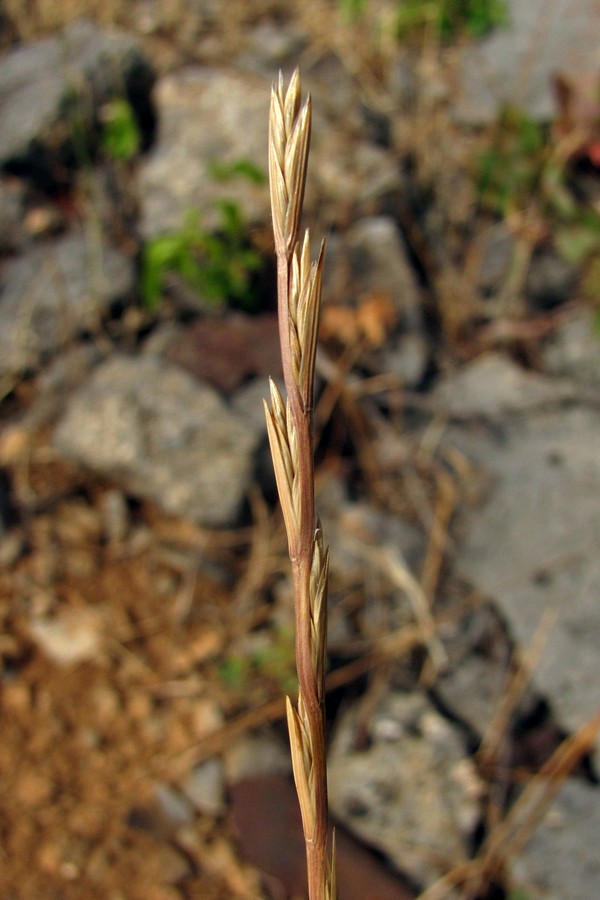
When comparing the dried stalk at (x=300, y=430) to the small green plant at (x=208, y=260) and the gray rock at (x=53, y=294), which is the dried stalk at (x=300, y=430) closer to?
the small green plant at (x=208, y=260)

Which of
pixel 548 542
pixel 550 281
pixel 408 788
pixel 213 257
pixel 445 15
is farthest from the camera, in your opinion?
pixel 445 15

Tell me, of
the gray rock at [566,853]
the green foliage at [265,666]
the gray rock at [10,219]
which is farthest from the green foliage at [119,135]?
the gray rock at [566,853]

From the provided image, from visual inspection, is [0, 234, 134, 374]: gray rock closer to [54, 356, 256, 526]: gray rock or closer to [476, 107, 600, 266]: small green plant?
[54, 356, 256, 526]: gray rock

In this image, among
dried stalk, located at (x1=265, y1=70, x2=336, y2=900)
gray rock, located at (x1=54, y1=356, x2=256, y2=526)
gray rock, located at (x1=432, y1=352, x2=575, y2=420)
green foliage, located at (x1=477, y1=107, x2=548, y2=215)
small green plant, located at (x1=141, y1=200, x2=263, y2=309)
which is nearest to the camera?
dried stalk, located at (x1=265, y1=70, x2=336, y2=900)

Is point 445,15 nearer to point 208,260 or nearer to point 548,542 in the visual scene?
point 208,260

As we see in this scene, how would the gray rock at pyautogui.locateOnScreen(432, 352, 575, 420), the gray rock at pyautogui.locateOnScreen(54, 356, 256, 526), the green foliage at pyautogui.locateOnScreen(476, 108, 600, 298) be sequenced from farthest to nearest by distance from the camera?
the green foliage at pyautogui.locateOnScreen(476, 108, 600, 298), the gray rock at pyautogui.locateOnScreen(432, 352, 575, 420), the gray rock at pyautogui.locateOnScreen(54, 356, 256, 526)

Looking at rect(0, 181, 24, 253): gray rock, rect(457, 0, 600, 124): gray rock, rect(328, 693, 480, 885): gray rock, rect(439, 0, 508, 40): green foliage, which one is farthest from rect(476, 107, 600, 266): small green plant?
rect(328, 693, 480, 885): gray rock

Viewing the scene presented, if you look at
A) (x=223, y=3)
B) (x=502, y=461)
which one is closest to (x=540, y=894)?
(x=502, y=461)

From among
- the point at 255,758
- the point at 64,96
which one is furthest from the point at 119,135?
the point at 255,758
